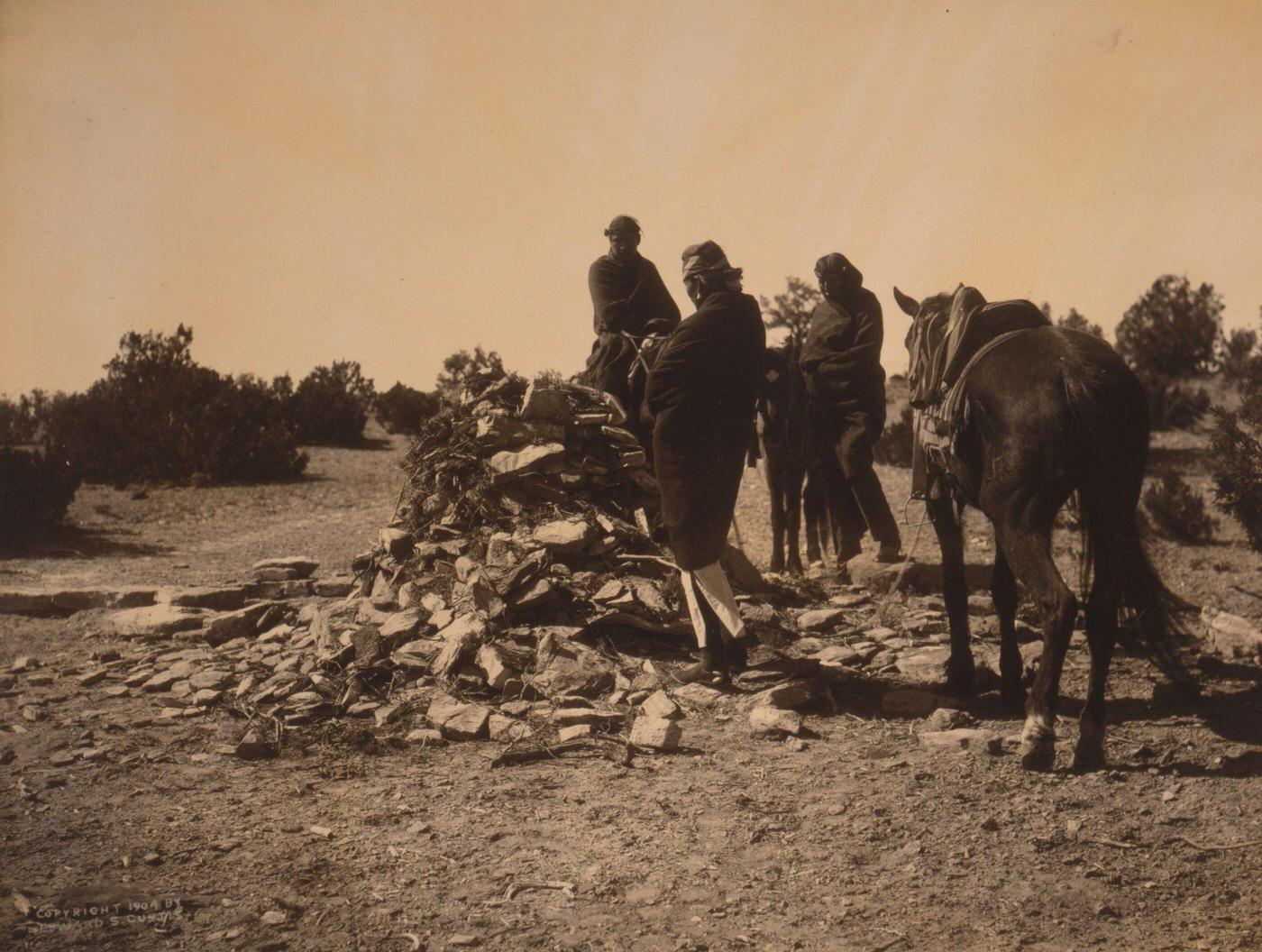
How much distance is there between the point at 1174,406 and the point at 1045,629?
56.4ft

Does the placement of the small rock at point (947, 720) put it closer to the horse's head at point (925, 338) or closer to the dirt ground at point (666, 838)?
the dirt ground at point (666, 838)

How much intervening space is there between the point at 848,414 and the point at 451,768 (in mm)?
4551

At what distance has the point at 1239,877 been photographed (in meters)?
3.05

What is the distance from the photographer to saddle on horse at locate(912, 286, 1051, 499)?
4387 mm

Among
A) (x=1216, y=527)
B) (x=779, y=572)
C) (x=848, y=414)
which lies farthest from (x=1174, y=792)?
(x=1216, y=527)

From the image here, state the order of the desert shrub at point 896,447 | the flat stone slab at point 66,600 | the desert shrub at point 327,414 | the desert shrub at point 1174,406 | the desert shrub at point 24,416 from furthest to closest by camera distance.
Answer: the desert shrub at point 327,414
the desert shrub at point 24,416
the desert shrub at point 1174,406
the desert shrub at point 896,447
the flat stone slab at point 66,600

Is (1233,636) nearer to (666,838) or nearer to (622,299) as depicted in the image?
(666,838)

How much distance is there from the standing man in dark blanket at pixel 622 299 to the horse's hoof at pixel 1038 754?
388 centimetres

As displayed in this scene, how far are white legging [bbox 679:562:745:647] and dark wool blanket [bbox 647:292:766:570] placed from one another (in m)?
0.07

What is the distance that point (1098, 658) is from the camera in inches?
159

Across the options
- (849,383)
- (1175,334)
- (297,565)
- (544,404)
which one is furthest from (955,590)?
(1175,334)

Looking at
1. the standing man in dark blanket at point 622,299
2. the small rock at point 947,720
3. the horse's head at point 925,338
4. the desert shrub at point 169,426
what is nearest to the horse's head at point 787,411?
the standing man in dark blanket at point 622,299

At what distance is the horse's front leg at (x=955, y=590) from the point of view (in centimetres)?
500

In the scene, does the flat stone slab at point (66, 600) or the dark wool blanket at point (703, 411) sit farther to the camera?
the flat stone slab at point (66, 600)
